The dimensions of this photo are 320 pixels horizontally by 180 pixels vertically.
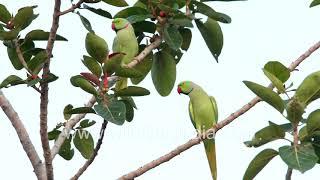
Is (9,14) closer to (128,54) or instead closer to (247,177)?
(128,54)

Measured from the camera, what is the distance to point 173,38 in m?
2.33

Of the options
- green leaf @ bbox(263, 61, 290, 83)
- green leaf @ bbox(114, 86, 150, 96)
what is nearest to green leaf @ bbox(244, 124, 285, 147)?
green leaf @ bbox(263, 61, 290, 83)

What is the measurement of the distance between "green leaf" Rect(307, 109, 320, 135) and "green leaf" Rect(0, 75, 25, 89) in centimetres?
100

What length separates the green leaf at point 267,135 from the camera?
2.03 metres

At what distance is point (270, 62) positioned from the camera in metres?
2.12

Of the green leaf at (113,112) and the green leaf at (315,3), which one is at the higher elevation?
the green leaf at (315,3)

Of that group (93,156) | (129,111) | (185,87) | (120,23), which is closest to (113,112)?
(93,156)

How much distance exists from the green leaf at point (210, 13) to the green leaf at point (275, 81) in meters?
0.38

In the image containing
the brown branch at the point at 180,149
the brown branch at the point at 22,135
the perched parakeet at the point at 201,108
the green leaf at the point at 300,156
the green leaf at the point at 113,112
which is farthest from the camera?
the perched parakeet at the point at 201,108

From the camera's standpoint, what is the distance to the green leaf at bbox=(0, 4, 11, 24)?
2.30 meters

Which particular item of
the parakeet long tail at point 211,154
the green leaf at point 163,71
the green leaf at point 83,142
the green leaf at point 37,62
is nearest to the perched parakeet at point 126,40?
the green leaf at point 163,71

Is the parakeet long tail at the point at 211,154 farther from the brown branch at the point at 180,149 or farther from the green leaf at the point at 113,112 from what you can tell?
the green leaf at the point at 113,112

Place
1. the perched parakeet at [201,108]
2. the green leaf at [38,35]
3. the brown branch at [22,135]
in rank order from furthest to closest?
the perched parakeet at [201,108]
the green leaf at [38,35]
the brown branch at [22,135]

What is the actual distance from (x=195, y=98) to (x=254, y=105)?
2.50 ft
